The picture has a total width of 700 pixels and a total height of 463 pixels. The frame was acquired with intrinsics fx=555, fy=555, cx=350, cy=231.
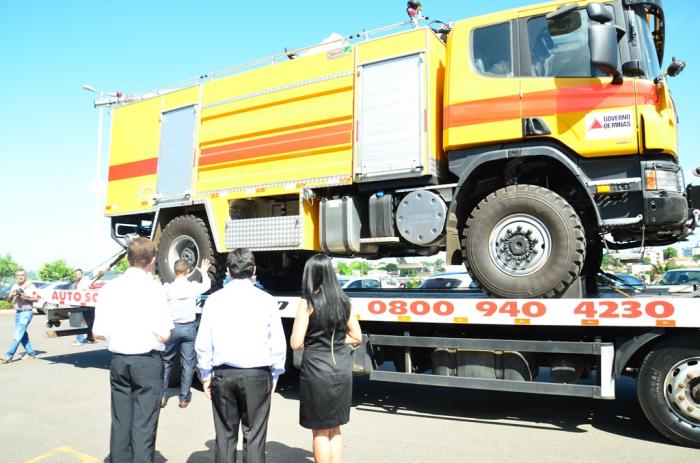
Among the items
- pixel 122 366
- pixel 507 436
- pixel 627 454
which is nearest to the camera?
pixel 122 366

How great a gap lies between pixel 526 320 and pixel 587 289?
1718 mm

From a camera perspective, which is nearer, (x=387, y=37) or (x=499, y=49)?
(x=499, y=49)

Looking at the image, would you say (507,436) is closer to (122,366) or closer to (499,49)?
(122,366)

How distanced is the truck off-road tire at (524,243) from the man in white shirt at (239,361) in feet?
8.61

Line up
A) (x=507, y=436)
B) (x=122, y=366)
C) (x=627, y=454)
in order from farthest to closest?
(x=507, y=436) → (x=627, y=454) → (x=122, y=366)

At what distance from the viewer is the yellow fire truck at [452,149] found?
199 inches

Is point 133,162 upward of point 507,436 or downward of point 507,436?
upward

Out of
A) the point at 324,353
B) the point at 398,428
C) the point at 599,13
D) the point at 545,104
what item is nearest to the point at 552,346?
the point at 398,428

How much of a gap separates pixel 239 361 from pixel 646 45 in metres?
4.72

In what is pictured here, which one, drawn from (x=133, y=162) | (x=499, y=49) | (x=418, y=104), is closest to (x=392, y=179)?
(x=418, y=104)

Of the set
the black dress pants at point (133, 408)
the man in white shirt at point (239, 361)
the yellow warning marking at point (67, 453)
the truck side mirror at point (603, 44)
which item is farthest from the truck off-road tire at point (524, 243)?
the yellow warning marking at point (67, 453)

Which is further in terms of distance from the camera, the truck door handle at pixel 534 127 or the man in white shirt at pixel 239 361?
the truck door handle at pixel 534 127

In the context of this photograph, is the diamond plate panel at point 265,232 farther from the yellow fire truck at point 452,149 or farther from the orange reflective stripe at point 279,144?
the orange reflective stripe at point 279,144

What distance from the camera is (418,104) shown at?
600cm
